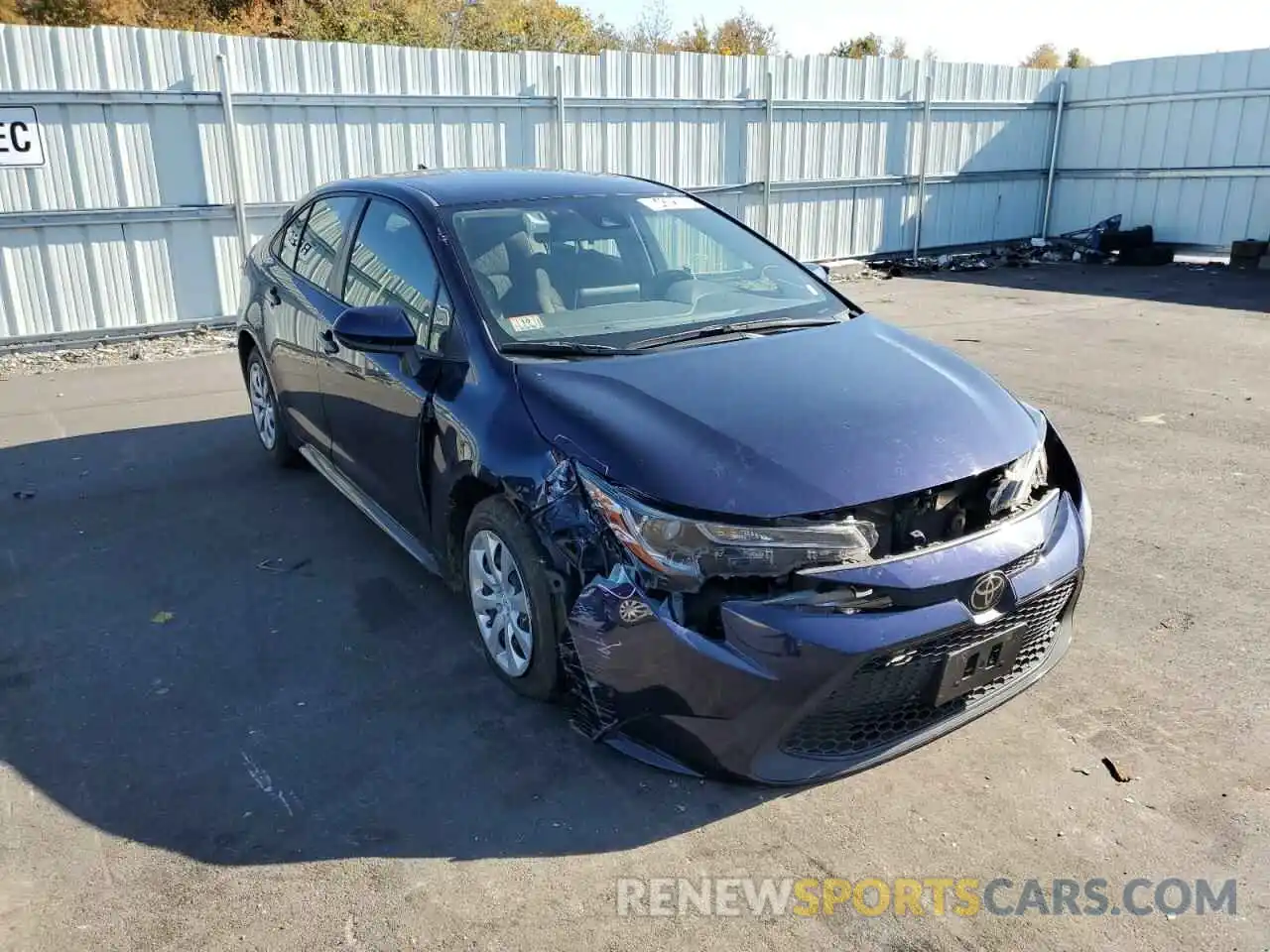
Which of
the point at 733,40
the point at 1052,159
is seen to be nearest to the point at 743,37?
the point at 733,40

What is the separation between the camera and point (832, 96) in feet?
45.0

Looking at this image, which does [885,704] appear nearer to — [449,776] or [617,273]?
[449,776]

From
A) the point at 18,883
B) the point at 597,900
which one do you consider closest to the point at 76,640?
the point at 18,883

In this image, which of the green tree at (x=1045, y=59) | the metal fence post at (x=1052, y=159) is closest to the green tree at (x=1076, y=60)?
the green tree at (x=1045, y=59)

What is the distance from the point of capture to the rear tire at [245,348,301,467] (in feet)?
18.2

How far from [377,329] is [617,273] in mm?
969

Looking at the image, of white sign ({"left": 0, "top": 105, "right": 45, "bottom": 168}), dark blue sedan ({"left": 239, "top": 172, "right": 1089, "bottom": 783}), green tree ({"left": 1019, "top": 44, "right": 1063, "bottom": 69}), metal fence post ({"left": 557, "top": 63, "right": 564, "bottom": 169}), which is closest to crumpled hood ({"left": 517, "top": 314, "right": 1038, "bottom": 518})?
dark blue sedan ({"left": 239, "top": 172, "right": 1089, "bottom": 783})

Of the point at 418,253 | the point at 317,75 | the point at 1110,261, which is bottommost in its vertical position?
the point at 1110,261

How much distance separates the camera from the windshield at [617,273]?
3.53m

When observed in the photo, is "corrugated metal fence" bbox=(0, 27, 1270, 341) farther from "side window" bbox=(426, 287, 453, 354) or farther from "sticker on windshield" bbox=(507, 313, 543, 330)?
"sticker on windshield" bbox=(507, 313, 543, 330)

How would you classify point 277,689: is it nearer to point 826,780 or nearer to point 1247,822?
point 826,780

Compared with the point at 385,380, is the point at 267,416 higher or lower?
lower

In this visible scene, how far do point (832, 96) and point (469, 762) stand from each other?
42.1 feet

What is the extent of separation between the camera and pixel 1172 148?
1543 centimetres
